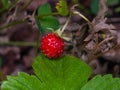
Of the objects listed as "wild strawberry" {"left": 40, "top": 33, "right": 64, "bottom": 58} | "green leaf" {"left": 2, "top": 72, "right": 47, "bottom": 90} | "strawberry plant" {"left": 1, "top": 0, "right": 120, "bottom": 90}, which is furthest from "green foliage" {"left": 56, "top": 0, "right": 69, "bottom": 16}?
"green leaf" {"left": 2, "top": 72, "right": 47, "bottom": 90}

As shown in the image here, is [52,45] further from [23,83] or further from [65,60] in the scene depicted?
[23,83]

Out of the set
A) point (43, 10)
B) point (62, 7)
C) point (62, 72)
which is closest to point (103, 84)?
point (62, 72)

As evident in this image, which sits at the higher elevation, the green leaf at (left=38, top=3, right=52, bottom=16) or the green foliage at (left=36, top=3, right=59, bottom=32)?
the green leaf at (left=38, top=3, right=52, bottom=16)

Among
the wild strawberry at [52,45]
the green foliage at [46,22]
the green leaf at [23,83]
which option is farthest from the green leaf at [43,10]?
the green leaf at [23,83]

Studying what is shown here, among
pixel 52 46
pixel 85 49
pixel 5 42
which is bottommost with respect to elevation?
pixel 5 42

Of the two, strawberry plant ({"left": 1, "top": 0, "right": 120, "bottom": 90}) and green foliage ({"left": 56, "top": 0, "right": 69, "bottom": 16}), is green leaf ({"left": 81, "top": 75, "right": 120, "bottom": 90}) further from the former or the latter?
green foliage ({"left": 56, "top": 0, "right": 69, "bottom": 16})

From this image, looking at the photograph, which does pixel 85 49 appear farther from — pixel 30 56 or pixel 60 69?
pixel 30 56

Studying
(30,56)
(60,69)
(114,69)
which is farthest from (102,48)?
(30,56)
